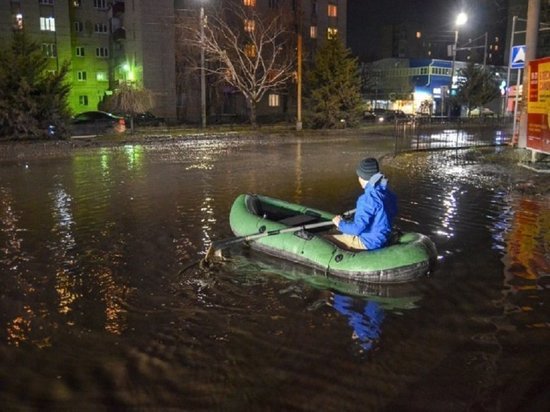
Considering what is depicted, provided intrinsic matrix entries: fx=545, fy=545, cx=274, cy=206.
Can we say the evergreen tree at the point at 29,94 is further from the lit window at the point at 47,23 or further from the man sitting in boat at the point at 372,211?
the lit window at the point at 47,23

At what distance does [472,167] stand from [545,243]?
984 centimetres

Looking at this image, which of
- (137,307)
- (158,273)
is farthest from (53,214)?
(137,307)

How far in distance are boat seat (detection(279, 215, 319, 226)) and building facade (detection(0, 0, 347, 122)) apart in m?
36.0

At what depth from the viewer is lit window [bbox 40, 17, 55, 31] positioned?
5262 centimetres

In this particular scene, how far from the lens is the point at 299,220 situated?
8.53 m

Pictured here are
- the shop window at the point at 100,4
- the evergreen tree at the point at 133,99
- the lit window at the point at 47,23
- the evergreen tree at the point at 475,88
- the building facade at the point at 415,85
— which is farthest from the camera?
the building facade at the point at 415,85

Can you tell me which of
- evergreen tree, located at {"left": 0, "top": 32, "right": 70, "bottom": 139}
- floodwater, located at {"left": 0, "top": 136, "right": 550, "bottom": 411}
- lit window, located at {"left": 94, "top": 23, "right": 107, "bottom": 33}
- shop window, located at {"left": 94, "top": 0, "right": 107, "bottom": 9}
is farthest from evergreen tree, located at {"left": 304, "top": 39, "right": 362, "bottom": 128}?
floodwater, located at {"left": 0, "top": 136, "right": 550, "bottom": 411}

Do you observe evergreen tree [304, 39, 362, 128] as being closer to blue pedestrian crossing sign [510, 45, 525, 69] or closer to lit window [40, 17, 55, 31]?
blue pedestrian crossing sign [510, 45, 525, 69]

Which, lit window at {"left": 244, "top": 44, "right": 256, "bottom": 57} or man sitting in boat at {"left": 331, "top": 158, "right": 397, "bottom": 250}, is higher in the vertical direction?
lit window at {"left": 244, "top": 44, "right": 256, "bottom": 57}

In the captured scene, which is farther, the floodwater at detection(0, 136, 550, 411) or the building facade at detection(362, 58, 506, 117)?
the building facade at detection(362, 58, 506, 117)

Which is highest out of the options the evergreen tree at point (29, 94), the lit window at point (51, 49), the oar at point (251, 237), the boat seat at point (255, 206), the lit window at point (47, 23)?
the lit window at point (47, 23)

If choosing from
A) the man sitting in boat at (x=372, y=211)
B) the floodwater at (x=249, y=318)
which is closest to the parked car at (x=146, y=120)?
the floodwater at (x=249, y=318)

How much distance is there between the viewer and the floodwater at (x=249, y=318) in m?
4.45

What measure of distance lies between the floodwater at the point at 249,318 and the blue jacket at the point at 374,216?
0.69 meters
